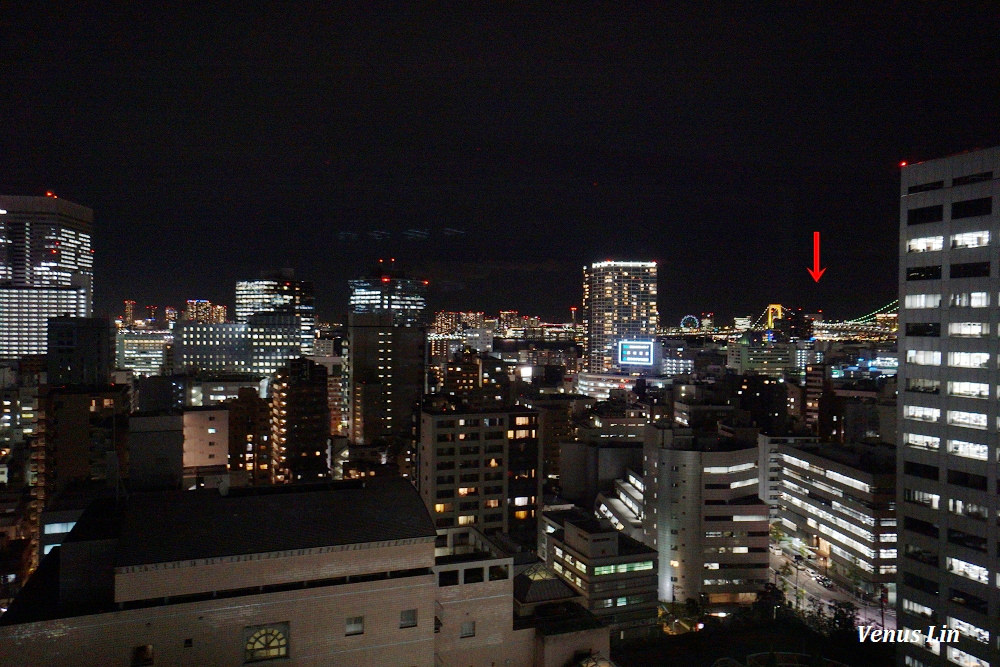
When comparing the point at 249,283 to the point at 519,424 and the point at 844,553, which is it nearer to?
the point at 519,424

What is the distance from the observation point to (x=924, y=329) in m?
11.0

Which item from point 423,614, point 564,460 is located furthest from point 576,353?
point 423,614

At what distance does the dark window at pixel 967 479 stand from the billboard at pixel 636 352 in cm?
3910

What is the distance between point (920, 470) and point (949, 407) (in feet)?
3.95

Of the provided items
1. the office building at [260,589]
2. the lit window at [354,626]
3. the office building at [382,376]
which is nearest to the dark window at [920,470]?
the office building at [260,589]

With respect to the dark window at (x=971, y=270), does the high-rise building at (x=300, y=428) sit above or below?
below

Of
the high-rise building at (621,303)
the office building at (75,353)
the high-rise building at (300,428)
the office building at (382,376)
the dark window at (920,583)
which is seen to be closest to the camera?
the dark window at (920,583)

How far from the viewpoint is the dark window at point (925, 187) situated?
10852 millimetres

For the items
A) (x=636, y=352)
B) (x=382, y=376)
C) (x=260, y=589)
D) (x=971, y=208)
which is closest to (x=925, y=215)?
(x=971, y=208)

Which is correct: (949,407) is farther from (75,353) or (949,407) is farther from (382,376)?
(75,353)

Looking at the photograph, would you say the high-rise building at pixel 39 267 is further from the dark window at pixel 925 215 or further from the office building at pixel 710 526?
the dark window at pixel 925 215

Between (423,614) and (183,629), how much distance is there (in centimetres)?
233

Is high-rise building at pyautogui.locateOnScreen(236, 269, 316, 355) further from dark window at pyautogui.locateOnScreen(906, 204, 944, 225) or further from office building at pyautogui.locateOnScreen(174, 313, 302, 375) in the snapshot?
dark window at pyautogui.locateOnScreen(906, 204, 944, 225)

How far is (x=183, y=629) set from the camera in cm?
616
